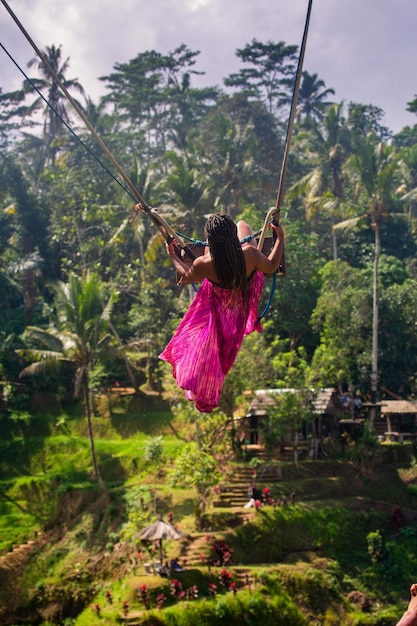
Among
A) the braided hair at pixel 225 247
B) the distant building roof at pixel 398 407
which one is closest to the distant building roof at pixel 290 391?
the distant building roof at pixel 398 407

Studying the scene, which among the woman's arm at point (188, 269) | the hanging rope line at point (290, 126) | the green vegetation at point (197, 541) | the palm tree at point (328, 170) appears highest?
the palm tree at point (328, 170)

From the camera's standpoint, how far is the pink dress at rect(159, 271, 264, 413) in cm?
271

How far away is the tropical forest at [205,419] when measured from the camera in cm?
1337

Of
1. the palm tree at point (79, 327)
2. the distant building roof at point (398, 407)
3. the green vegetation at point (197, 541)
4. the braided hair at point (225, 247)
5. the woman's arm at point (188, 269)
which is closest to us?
the braided hair at point (225, 247)

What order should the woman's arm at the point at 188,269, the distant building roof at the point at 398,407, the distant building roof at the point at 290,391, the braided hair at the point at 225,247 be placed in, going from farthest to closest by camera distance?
the distant building roof at the point at 398,407
the distant building roof at the point at 290,391
the woman's arm at the point at 188,269
the braided hair at the point at 225,247

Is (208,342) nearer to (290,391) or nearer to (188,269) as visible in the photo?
(188,269)

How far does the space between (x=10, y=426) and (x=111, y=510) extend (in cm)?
557

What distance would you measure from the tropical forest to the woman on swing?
6.68 metres

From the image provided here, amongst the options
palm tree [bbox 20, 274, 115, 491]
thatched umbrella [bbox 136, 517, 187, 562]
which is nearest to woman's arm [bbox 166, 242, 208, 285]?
thatched umbrella [bbox 136, 517, 187, 562]

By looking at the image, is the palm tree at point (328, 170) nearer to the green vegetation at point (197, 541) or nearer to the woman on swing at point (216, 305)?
the green vegetation at point (197, 541)

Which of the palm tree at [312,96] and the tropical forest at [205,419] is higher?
the palm tree at [312,96]

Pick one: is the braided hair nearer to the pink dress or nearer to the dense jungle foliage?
the pink dress

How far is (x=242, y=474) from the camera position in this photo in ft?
54.7

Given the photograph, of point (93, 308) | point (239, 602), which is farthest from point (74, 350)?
point (239, 602)
